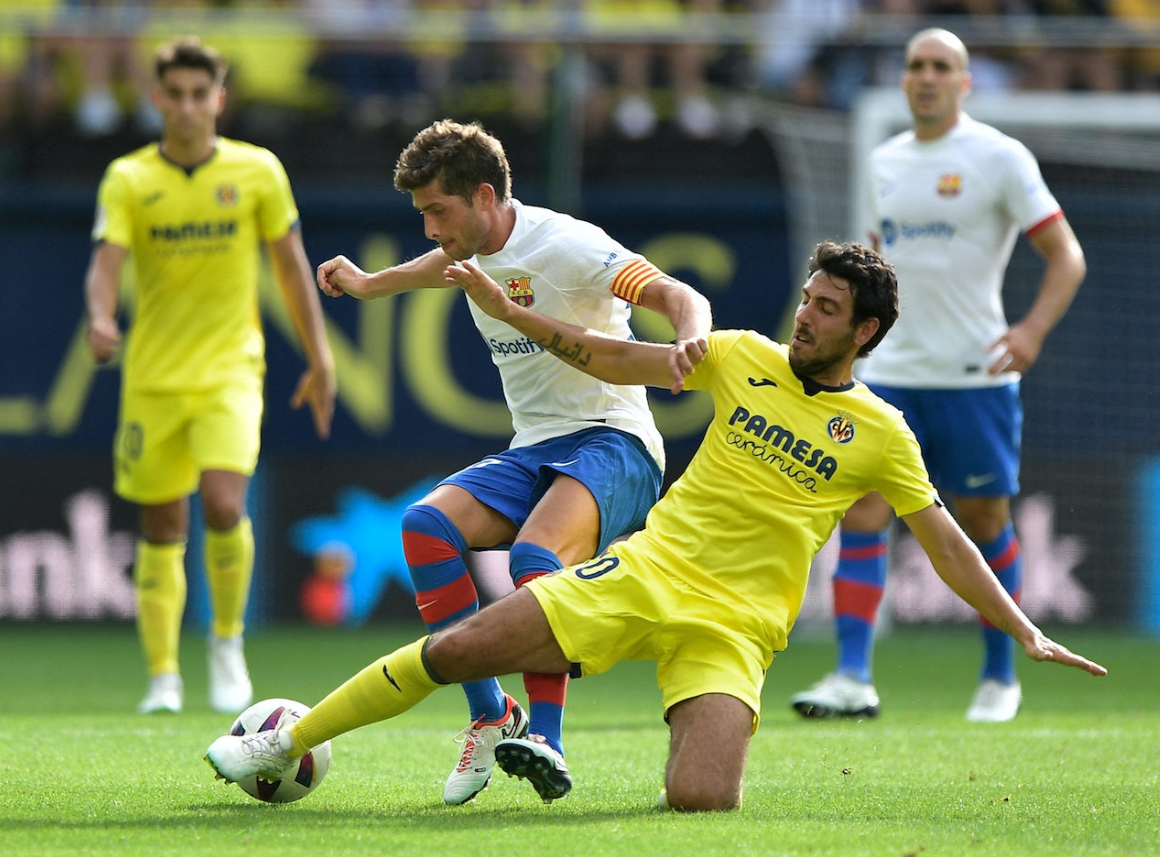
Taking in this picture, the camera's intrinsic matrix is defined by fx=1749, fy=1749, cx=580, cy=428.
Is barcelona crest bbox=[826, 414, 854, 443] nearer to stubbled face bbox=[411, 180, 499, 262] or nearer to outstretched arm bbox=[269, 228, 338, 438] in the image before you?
stubbled face bbox=[411, 180, 499, 262]

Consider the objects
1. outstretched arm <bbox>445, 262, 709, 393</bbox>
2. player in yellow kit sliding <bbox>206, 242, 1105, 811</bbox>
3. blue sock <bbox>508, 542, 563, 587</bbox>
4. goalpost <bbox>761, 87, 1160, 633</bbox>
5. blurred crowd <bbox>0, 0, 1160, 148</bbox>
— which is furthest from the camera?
blurred crowd <bbox>0, 0, 1160, 148</bbox>

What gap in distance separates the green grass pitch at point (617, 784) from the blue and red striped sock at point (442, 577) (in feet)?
0.94

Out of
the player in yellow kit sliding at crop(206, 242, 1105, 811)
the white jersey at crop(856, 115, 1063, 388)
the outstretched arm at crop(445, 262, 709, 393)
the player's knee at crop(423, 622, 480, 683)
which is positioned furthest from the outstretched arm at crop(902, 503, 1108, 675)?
the white jersey at crop(856, 115, 1063, 388)

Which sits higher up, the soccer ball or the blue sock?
the blue sock

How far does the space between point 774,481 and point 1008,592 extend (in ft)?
8.53

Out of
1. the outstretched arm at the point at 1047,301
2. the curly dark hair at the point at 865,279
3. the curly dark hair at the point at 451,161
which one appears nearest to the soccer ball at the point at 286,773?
the curly dark hair at the point at 451,161

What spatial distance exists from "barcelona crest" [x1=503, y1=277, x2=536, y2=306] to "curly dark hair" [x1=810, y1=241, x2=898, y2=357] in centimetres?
88

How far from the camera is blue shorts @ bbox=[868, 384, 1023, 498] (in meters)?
7.05

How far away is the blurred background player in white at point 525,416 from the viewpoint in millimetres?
4859

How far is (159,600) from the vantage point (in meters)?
7.49

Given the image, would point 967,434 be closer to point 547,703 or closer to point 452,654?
point 547,703

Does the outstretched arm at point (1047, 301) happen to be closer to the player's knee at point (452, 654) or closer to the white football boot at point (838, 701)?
the white football boot at point (838, 701)

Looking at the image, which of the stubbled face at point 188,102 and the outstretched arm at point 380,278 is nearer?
the outstretched arm at point 380,278

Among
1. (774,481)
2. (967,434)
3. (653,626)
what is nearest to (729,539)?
(774,481)
